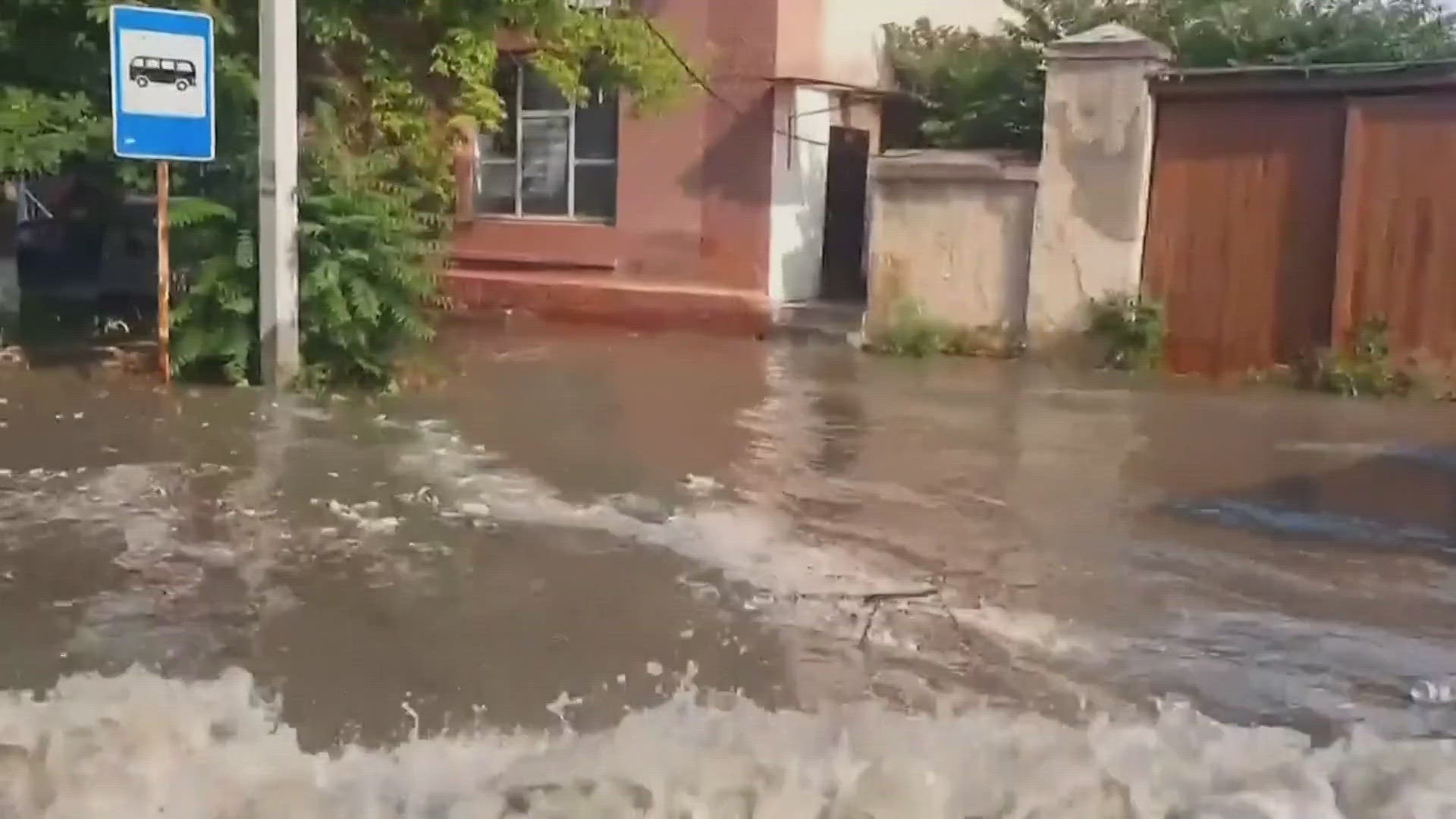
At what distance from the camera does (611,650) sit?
16.1 ft

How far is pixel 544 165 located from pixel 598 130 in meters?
0.81

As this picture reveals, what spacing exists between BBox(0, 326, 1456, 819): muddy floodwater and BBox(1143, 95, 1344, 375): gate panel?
8.02 ft

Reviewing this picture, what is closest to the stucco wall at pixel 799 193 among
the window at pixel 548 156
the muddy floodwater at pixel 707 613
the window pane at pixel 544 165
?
A: the window at pixel 548 156

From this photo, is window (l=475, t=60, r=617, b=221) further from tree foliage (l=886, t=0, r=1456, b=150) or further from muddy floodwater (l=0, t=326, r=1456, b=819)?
muddy floodwater (l=0, t=326, r=1456, b=819)

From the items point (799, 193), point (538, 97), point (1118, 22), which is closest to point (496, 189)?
point (538, 97)

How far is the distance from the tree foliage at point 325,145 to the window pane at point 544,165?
5.38m

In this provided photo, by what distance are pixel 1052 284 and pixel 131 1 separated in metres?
7.05

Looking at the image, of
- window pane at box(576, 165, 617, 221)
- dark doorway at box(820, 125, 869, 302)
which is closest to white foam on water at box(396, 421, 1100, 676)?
window pane at box(576, 165, 617, 221)

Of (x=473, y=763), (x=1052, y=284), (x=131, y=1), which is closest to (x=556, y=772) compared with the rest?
(x=473, y=763)

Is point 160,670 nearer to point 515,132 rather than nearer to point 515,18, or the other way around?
point 515,18

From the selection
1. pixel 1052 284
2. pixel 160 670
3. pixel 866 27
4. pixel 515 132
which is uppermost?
pixel 866 27

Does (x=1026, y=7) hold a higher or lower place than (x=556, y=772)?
higher

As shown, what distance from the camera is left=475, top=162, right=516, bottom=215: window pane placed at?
17.7 metres

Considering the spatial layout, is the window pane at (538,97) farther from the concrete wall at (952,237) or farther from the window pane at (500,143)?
the concrete wall at (952,237)
